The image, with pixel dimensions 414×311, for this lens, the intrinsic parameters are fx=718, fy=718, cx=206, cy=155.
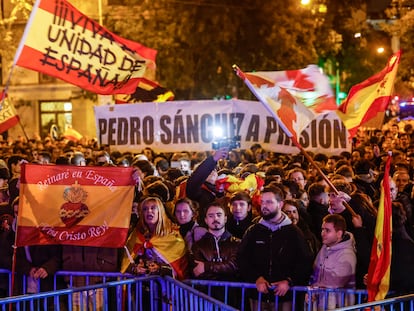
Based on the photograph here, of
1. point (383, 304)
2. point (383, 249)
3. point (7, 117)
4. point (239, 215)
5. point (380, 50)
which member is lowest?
point (383, 304)

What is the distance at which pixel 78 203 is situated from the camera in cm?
682

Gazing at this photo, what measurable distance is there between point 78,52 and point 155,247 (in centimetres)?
292

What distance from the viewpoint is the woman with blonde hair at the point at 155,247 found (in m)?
6.52

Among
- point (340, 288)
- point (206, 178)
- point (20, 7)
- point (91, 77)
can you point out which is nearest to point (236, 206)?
point (206, 178)

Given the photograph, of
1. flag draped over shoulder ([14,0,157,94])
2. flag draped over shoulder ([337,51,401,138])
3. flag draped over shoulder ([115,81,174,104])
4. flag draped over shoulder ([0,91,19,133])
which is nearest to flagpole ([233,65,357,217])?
flag draped over shoulder ([337,51,401,138])

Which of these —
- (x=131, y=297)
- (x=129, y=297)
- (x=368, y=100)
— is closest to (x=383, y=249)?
(x=129, y=297)

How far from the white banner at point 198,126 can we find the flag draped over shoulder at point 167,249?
6371mm

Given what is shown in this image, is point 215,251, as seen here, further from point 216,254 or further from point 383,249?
point 383,249

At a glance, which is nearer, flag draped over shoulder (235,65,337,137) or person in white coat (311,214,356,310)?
Result: person in white coat (311,214,356,310)

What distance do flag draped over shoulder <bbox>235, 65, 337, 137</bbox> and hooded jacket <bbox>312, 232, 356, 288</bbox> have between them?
1.35 metres

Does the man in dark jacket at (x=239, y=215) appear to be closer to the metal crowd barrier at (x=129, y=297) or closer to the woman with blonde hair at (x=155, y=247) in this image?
the woman with blonde hair at (x=155, y=247)

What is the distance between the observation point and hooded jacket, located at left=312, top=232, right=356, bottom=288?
19.7ft

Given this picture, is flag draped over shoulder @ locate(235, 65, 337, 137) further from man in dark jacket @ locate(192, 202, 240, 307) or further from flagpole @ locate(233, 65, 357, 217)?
man in dark jacket @ locate(192, 202, 240, 307)

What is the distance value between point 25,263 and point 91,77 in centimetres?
265
